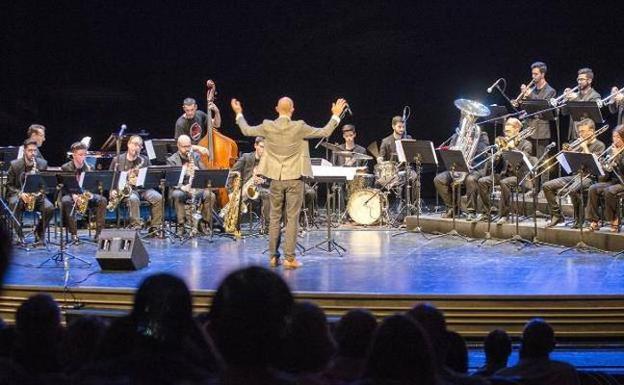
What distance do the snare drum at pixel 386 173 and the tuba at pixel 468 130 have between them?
1501 millimetres

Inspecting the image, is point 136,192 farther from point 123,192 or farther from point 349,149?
point 349,149

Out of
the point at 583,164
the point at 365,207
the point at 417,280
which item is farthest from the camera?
the point at 365,207

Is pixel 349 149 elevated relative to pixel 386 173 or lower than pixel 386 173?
elevated

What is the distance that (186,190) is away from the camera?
433 inches

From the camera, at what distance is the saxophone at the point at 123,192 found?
10539 mm

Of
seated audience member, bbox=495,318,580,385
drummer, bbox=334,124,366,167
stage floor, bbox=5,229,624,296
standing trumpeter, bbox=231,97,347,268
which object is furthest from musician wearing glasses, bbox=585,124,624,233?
seated audience member, bbox=495,318,580,385

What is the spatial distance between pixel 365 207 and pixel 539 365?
29.8 ft

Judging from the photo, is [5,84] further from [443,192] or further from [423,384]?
[423,384]

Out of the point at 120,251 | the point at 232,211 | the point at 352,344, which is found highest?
the point at 232,211

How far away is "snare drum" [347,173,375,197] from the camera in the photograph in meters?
12.6

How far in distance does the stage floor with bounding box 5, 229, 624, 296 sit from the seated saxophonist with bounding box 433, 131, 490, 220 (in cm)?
73

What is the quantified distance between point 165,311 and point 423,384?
849 millimetres

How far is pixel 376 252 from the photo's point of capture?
925 cm

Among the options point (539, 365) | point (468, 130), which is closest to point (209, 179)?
point (468, 130)
